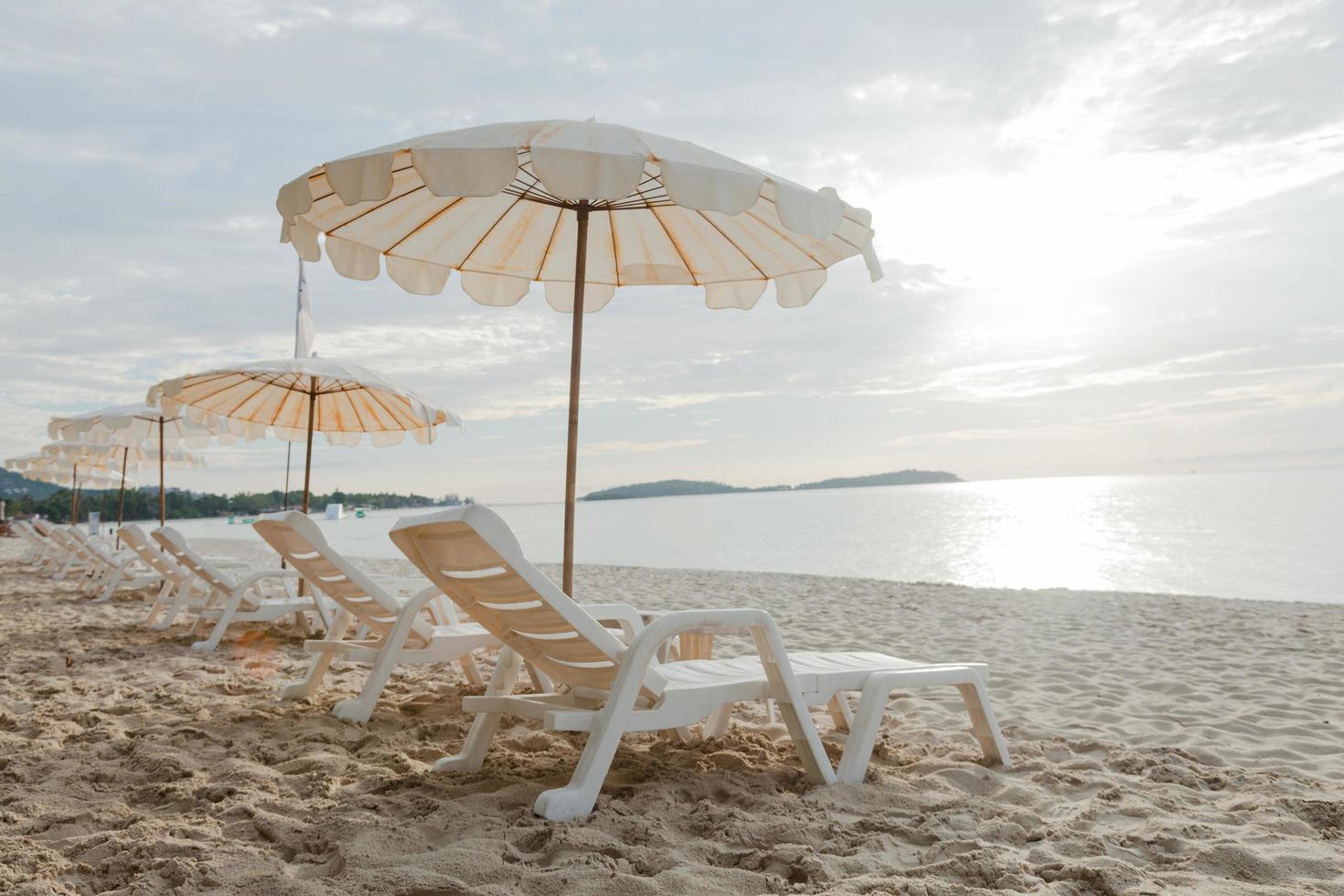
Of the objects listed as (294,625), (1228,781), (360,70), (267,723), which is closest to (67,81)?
(360,70)

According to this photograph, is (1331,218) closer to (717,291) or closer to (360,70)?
(717,291)

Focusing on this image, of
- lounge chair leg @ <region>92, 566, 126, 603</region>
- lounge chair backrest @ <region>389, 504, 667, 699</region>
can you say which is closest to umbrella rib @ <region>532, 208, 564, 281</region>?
lounge chair backrest @ <region>389, 504, 667, 699</region>

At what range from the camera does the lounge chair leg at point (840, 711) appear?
143 inches

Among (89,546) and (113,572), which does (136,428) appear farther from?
(113,572)

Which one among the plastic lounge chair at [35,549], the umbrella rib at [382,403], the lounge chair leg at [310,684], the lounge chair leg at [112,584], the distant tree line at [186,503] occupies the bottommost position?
the distant tree line at [186,503]

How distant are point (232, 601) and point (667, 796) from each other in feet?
14.5

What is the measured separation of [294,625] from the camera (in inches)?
275

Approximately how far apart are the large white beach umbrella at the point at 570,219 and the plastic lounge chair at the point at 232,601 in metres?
2.46

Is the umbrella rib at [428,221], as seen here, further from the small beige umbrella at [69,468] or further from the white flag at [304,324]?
the small beige umbrella at [69,468]

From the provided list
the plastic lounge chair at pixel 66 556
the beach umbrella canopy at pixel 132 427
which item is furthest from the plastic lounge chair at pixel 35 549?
the beach umbrella canopy at pixel 132 427

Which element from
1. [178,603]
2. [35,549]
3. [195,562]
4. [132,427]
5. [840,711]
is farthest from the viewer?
[35,549]

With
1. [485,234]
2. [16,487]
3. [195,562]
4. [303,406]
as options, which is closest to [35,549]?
[303,406]

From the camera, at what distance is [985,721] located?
3.09 meters

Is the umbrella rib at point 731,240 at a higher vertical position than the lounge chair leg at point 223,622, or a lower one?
higher
